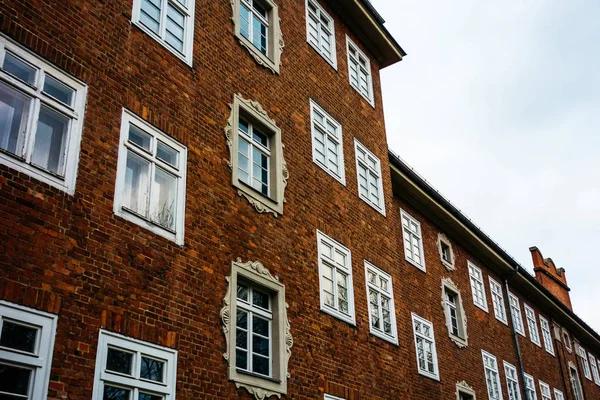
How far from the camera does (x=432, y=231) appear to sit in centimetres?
2158

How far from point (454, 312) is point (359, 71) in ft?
26.8

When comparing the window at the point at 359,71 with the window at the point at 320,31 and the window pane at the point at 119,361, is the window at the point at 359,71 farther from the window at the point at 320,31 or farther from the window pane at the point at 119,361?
the window pane at the point at 119,361

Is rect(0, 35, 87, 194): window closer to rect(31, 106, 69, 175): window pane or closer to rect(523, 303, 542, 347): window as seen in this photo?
rect(31, 106, 69, 175): window pane

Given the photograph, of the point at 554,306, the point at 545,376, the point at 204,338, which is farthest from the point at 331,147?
the point at 554,306

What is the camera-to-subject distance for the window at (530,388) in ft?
77.9

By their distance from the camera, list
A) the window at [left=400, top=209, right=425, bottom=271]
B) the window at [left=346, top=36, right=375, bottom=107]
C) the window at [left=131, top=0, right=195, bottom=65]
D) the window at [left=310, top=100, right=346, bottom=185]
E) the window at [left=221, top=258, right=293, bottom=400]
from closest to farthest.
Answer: the window at [left=221, top=258, right=293, bottom=400] < the window at [left=131, top=0, right=195, bottom=65] < the window at [left=310, top=100, right=346, bottom=185] < the window at [left=346, top=36, right=375, bottom=107] < the window at [left=400, top=209, right=425, bottom=271]

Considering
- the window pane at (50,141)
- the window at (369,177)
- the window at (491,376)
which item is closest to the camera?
the window pane at (50,141)

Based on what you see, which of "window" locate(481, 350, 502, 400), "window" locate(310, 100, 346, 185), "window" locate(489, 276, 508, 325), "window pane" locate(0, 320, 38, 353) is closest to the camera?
"window pane" locate(0, 320, 38, 353)

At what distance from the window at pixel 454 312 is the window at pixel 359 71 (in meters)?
6.40

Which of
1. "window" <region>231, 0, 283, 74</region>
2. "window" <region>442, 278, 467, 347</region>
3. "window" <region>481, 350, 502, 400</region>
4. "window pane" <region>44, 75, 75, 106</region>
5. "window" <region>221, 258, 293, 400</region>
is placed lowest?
"window" <region>221, 258, 293, 400</region>

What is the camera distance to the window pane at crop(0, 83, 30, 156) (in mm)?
7984

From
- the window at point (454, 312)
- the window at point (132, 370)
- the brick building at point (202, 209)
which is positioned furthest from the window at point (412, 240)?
the window at point (132, 370)

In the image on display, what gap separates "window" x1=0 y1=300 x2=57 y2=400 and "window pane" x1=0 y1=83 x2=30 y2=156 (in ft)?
6.20

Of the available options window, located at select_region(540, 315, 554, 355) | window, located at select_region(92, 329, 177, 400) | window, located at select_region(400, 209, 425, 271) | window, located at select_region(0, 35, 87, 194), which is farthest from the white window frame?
window, located at select_region(0, 35, 87, 194)
